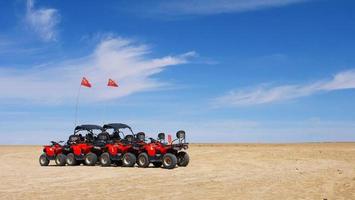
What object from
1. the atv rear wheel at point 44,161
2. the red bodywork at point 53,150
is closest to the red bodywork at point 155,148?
the red bodywork at point 53,150

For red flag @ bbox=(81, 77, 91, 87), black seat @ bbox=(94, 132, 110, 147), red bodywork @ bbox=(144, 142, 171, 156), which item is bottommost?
red bodywork @ bbox=(144, 142, 171, 156)

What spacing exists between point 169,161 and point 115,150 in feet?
10.8

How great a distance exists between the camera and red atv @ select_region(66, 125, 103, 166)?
90.1 ft

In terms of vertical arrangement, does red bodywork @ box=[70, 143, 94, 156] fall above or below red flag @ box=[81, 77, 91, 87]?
below

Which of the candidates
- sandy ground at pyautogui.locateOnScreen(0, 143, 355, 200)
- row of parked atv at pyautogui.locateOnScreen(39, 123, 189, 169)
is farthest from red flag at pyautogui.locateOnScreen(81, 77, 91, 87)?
sandy ground at pyautogui.locateOnScreen(0, 143, 355, 200)

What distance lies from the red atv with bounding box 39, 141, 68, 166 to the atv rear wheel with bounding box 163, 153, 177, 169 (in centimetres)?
615

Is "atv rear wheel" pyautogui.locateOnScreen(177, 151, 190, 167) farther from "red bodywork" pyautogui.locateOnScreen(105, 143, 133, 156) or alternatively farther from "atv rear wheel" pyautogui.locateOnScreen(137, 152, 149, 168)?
"red bodywork" pyautogui.locateOnScreen(105, 143, 133, 156)

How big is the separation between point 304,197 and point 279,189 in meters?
1.79

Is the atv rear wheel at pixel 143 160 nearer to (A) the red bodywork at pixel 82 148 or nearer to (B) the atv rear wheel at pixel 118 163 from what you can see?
(B) the atv rear wheel at pixel 118 163

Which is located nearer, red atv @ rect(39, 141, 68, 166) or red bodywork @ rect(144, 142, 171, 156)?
red bodywork @ rect(144, 142, 171, 156)

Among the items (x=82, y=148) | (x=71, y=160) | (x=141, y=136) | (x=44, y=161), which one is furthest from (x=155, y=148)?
(x=44, y=161)

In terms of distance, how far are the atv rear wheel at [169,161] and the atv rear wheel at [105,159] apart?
10.7ft

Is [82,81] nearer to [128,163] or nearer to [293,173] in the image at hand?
[128,163]

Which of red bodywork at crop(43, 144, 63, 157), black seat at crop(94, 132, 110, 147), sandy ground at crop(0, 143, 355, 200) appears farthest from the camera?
red bodywork at crop(43, 144, 63, 157)
